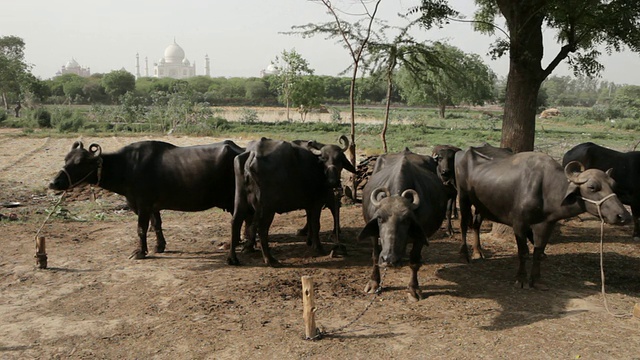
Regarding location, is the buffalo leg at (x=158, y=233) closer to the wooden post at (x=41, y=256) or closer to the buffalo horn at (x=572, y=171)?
the wooden post at (x=41, y=256)

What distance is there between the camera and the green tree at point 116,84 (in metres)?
75.6

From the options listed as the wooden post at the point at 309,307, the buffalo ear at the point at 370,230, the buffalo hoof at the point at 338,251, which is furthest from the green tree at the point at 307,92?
the wooden post at the point at 309,307

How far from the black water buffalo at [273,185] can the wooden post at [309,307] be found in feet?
9.78

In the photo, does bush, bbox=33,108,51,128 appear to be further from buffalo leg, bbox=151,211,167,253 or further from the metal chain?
the metal chain

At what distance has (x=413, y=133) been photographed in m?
36.9

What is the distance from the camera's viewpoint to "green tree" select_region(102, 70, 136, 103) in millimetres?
75625

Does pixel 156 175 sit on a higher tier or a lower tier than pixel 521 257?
higher

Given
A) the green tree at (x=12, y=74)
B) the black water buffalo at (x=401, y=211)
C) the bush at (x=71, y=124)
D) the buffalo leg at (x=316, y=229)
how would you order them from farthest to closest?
1. the green tree at (x=12, y=74)
2. the bush at (x=71, y=124)
3. the buffalo leg at (x=316, y=229)
4. the black water buffalo at (x=401, y=211)

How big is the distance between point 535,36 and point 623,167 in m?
3.51

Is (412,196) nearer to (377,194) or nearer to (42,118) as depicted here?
(377,194)

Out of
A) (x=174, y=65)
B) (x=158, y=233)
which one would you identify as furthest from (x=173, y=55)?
(x=158, y=233)

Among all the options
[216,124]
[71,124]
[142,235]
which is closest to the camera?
[142,235]

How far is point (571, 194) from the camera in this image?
720cm

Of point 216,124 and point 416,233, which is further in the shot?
point 216,124
